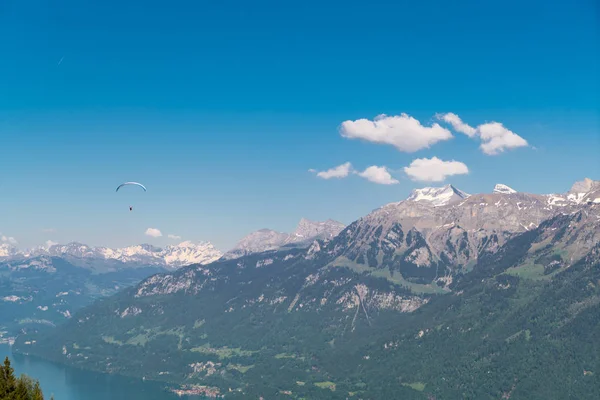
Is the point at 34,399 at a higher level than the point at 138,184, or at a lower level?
lower

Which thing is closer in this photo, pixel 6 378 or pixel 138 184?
pixel 6 378

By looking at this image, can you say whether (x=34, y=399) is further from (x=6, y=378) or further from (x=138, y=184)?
(x=138, y=184)

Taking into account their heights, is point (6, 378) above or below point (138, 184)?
below

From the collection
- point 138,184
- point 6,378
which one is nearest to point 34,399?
point 6,378

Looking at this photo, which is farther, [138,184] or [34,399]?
[138,184]
